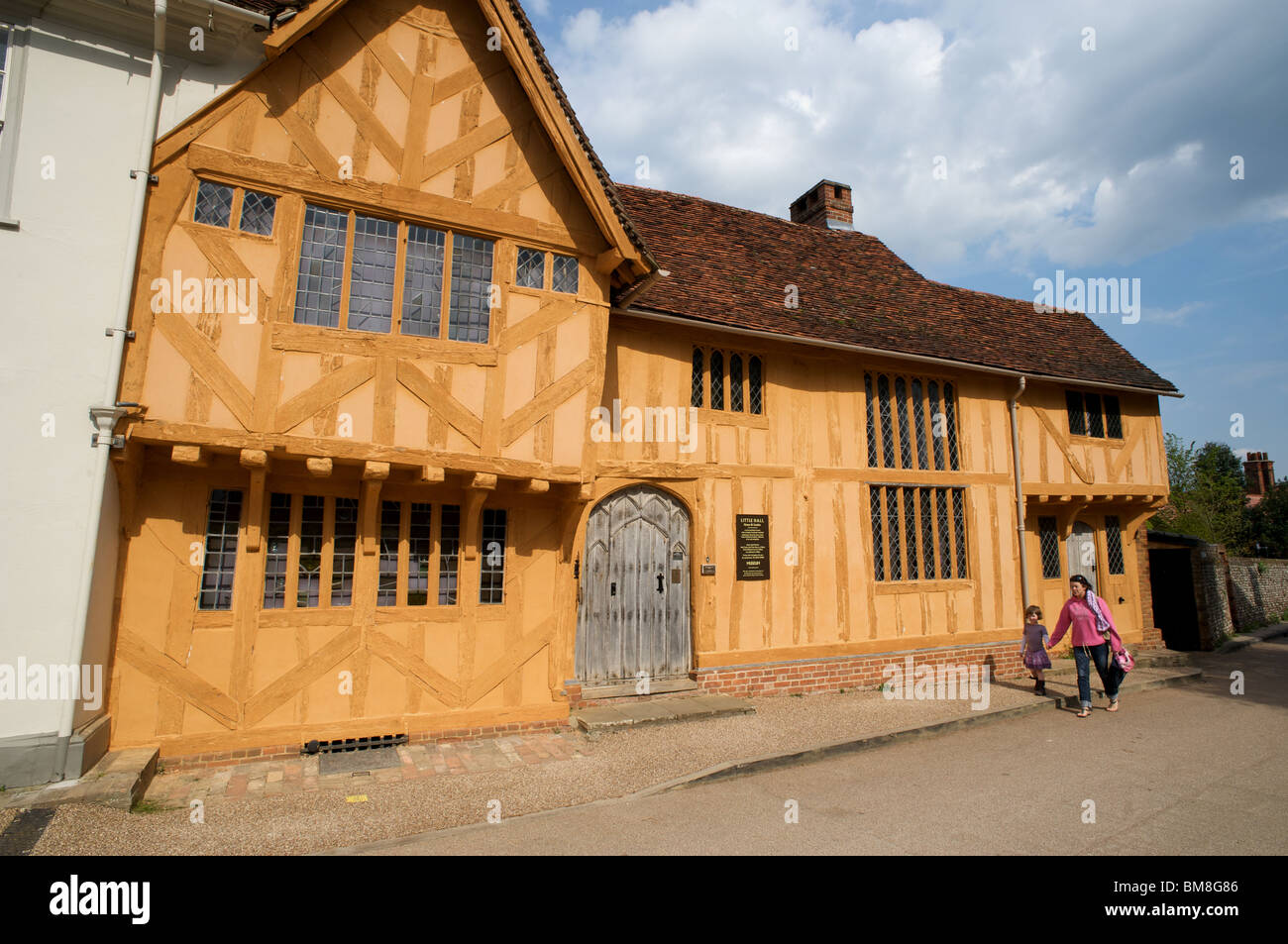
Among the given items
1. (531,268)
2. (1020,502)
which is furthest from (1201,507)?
(531,268)

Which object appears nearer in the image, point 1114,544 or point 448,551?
point 448,551

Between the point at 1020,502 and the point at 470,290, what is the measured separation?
10.8m

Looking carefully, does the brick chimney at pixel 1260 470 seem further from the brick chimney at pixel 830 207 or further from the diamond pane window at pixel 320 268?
the diamond pane window at pixel 320 268

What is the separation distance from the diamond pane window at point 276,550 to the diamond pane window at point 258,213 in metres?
2.72

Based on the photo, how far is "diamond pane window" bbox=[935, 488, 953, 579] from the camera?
39.9ft

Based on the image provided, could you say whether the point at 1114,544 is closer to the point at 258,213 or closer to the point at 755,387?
the point at 755,387

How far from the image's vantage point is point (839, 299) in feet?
41.0

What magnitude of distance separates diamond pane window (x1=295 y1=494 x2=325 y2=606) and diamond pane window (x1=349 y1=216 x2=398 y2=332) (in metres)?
2.00

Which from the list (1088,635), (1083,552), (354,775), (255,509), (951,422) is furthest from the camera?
(1083,552)

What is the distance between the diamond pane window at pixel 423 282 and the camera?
7.54 metres

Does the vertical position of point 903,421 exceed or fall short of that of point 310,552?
it exceeds it

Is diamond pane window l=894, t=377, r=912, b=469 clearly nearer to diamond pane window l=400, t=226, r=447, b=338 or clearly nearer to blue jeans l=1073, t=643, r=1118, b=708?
blue jeans l=1073, t=643, r=1118, b=708
